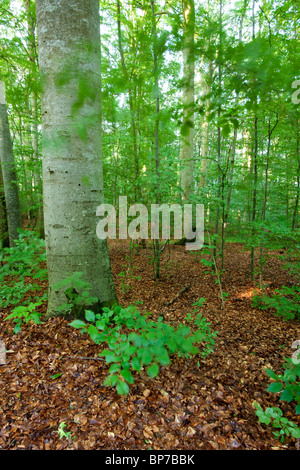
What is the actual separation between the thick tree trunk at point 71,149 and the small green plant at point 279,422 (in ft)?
5.52

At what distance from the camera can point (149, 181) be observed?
4016mm

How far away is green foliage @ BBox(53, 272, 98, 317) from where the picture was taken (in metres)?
2.10

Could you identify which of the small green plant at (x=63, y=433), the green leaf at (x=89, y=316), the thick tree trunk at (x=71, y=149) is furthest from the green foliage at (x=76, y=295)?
the small green plant at (x=63, y=433)

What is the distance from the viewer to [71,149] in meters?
1.99

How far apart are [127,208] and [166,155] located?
151 centimetres

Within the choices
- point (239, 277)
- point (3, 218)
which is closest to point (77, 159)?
point (3, 218)

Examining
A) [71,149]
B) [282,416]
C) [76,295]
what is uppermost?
[71,149]

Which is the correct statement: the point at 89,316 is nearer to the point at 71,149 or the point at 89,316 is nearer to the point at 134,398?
the point at 134,398

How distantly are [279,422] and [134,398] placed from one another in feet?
3.55

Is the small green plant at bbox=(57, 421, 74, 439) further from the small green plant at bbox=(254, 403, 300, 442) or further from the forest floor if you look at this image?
the small green plant at bbox=(254, 403, 300, 442)

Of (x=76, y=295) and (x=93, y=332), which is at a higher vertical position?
(x=93, y=332)

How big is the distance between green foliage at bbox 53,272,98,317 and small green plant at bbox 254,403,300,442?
5.46 feet

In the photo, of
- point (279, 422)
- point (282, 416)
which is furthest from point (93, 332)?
point (282, 416)

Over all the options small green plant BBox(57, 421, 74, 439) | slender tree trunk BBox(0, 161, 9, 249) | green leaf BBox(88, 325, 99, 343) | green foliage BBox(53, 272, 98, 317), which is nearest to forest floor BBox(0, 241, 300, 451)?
small green plant BBox(57, 421, 74, 439)
